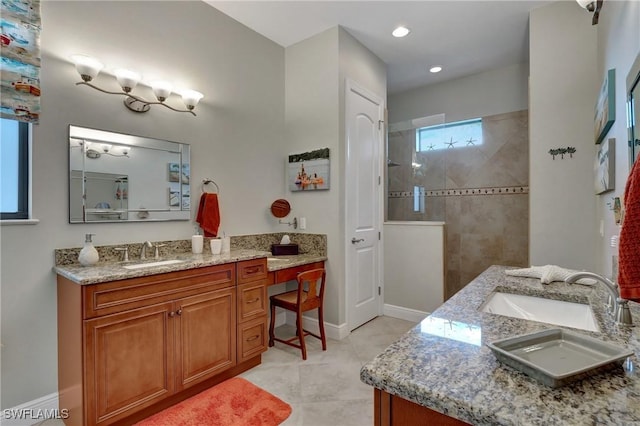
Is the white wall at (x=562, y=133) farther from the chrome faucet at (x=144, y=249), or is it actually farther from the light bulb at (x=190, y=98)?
the chrome faucet at (x=144, y=249)

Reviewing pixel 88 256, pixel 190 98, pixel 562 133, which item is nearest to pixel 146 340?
pixel 88 256

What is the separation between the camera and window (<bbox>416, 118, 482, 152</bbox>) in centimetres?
412

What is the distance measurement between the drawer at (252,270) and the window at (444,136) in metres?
2.78

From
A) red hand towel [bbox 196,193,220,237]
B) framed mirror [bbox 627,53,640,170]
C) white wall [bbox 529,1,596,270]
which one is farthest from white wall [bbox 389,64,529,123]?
red hand towel [bbox 196,193,220,237]

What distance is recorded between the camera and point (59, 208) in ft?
6.35

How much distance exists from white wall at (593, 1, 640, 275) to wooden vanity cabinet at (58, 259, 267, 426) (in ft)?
7.64

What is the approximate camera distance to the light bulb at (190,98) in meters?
2.48

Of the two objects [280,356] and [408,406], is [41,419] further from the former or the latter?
[408,406]

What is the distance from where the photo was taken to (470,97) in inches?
162

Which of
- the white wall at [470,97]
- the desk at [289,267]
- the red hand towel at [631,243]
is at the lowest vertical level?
the desk at [289,267]

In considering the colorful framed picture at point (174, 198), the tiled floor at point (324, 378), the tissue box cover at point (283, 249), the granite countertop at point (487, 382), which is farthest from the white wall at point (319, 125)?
the granite countertop at point (487, 382)

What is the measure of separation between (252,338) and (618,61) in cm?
287

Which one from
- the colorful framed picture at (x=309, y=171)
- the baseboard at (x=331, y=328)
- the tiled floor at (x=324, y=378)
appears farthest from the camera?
the colorful framed picture at (x=309, y=171)

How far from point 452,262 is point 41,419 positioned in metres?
4.20
